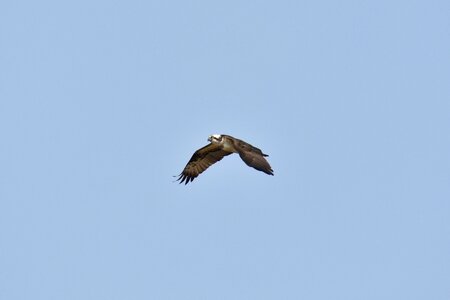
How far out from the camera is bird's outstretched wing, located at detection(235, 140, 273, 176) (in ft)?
107

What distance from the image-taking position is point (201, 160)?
3647cm

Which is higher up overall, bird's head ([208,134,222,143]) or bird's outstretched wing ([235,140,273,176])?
bird's head ([208,134,222,143])

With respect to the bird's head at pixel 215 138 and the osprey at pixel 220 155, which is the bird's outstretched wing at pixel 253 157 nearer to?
the osprey at pixel 220 155

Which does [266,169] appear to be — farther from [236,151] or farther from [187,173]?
[187,173]

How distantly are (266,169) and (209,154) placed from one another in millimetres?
4122

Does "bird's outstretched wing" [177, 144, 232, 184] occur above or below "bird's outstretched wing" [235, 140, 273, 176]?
above

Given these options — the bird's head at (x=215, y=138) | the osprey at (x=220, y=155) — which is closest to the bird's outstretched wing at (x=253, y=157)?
the osprey at (x=220, y=155)

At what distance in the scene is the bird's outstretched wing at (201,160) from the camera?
35.9 meters

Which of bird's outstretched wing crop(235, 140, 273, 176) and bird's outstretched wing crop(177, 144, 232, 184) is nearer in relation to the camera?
bird's outstretched wing crop(235, 140, 273, 176)

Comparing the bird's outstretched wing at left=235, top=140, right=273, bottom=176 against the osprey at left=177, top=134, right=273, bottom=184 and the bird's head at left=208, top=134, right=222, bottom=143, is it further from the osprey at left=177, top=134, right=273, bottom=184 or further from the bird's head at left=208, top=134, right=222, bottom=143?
the bird's head at left=208, top=134, right=222, bottom=143

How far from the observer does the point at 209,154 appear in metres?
36.2

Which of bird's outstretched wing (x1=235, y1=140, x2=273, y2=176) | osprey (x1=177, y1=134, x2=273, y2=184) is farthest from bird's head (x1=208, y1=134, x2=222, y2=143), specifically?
bird's outstretched wing (x1=235, y1=140, x2=273, y2=176)

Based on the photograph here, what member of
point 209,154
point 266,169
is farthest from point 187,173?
point 266,169

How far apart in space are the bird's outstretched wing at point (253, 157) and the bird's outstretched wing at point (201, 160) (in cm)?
159
